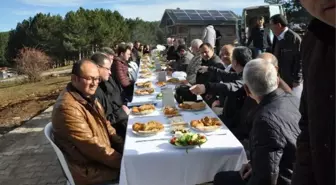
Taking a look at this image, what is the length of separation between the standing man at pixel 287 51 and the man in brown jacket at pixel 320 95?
12.5 feet

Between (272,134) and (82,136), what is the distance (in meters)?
1.27

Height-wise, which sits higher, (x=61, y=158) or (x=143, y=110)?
(x=143, y=110)

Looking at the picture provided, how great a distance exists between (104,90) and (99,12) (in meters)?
39.4

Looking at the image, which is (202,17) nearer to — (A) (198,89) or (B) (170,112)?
(A) (198,89)

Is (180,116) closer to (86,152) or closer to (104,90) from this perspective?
(86,152)

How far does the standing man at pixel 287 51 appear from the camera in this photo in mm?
4730

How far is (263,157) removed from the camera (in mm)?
1680

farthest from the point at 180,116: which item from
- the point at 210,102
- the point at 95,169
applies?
the point at 210,102

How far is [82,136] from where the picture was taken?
7.58 ft

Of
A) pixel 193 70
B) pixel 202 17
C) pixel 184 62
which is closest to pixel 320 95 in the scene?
pixel 193 70

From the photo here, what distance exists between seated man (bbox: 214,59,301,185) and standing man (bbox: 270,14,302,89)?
9.46ft

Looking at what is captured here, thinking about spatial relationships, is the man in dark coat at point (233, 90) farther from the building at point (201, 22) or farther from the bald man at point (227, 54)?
the building at point (201, 22)

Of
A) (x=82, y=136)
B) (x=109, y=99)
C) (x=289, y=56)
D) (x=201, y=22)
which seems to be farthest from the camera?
(x=201, y=22)

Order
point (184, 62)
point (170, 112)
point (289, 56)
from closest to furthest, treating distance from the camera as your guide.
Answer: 1. point (170, 112)
2. point (289, 56)
3. point (184, 62)
